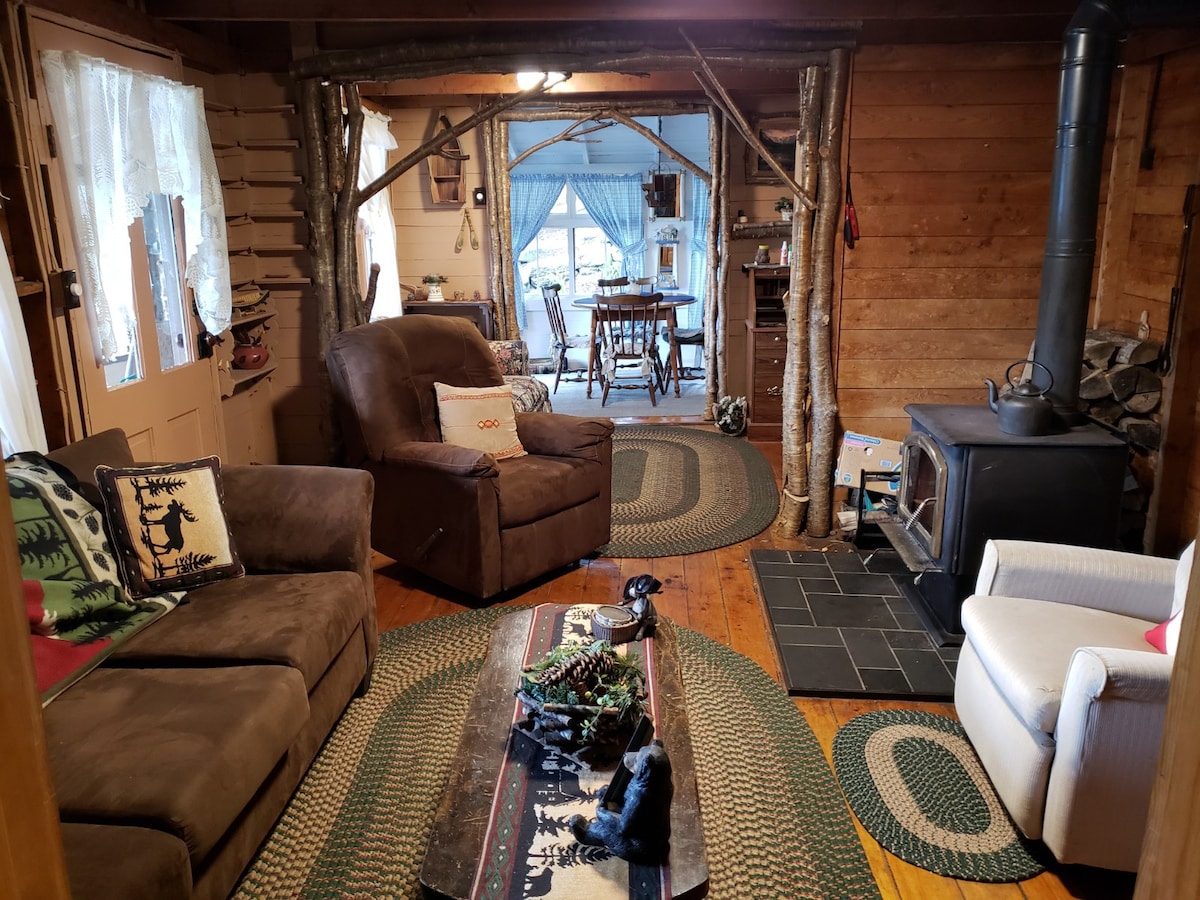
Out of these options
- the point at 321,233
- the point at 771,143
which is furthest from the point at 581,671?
the point at 771,143

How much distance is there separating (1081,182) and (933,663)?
1642 millimetres

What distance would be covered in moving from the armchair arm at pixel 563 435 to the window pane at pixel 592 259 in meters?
6.18

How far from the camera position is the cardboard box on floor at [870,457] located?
3.82 meters

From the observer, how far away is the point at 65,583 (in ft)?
6.88

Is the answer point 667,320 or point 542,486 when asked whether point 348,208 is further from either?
point 667,320

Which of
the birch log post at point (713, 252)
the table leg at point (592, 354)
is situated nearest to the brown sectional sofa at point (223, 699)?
the birch log post at point (713, 252)

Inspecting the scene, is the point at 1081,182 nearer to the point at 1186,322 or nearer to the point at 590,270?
the point at 1186,322

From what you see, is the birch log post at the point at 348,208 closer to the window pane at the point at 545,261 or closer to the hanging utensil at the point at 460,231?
the hanging utensil at the point at 460,231

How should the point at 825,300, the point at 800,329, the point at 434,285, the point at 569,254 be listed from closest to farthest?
the point at 825,300
the point at 800,329
the point at 434,285
the point at 569,254

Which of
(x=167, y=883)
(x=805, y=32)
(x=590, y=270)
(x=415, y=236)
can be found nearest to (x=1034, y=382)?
(x=805, y=32)

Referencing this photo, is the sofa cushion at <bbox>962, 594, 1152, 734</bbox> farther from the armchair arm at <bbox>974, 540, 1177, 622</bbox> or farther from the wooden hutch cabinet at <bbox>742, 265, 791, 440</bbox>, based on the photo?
the wooden hutch cabinet at <bbox>742, 265, 791, 440</bbox>

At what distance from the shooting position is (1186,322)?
309cm

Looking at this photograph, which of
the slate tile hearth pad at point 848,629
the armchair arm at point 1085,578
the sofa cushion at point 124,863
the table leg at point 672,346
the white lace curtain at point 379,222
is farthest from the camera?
the table leg at point 672,346

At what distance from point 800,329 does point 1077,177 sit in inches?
48.3
